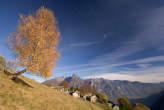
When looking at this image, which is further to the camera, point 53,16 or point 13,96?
point 53,16

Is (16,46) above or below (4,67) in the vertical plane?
above

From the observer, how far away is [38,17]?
15266mm

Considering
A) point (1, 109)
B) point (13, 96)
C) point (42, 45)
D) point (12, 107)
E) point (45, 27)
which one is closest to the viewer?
point (1, 109)

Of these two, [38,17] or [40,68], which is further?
[38,17]

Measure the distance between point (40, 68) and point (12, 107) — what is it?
5654mm

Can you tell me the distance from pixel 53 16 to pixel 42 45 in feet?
18.6

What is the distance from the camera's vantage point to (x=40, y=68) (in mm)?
14070

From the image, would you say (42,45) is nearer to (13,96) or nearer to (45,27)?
(45,27)

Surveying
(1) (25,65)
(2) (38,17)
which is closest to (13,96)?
(1) (25,65)

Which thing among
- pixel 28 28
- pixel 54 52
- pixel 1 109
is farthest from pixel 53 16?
pixel 1 109

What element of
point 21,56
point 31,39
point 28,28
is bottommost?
point 21,56

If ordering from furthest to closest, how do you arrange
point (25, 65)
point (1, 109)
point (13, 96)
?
1. point (25, 65)
2. point (13, 96)
3. point (1, 109)

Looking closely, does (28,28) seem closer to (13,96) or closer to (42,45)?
(42,45)

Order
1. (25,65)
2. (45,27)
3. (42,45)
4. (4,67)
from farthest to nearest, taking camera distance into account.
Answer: (4,67)
(45,27)
(42,45)
(25,65)
